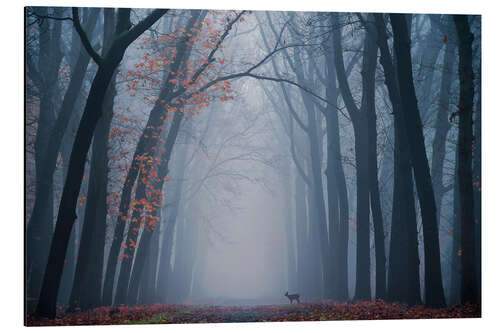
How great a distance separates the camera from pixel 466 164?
7.98 metres

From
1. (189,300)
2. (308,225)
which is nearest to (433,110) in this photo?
(308,225)

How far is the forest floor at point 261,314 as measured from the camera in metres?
7.81

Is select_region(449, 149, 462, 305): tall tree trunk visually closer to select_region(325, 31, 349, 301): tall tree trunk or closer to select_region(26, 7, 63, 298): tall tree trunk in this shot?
select_region(325, 31, 349, 301): tall tree trunk

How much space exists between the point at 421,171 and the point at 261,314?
141 inches

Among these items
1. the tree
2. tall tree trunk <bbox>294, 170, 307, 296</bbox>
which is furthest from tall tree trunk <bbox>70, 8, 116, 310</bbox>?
tall tree trunk <bbox>294, 170, 307, 296</bbox>

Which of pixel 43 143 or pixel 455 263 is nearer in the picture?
pixel 43 143

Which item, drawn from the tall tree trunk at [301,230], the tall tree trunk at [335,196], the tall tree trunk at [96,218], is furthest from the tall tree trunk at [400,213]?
the tall tree trunk at [96,218]

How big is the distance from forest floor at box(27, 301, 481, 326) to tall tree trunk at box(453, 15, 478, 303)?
1.52 ft

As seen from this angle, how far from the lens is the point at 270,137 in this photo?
990 cm

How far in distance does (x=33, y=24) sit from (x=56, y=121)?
1677 millimetres

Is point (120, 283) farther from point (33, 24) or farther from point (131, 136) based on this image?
point (33, 24)

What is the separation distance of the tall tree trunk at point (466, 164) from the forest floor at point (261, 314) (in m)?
0.46

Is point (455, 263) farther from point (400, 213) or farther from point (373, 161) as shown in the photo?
point (373, 161)

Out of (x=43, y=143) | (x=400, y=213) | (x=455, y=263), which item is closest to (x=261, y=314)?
(x=400, y=213)
